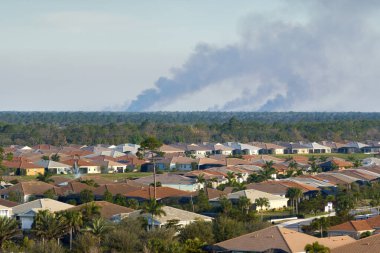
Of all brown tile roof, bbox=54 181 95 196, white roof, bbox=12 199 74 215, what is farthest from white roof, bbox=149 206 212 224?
brown tile roof, bbox=54 181 95 196

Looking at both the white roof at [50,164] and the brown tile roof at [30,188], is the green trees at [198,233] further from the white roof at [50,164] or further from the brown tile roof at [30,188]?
the white roof at [50,164]

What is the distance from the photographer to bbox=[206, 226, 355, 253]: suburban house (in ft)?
165

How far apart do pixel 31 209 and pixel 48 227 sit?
1202cm

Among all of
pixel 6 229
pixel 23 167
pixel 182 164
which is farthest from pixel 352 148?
pixel 6 229

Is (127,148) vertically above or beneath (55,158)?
above

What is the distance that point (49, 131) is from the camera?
176 m

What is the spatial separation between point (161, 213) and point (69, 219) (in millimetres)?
7703

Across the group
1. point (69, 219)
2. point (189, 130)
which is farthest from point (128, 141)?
point (69, 219)

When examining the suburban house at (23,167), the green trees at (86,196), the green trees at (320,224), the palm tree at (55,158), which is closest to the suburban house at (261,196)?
the green trees at (86,196)

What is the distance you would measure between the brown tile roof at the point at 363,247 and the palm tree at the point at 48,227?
14.7 m

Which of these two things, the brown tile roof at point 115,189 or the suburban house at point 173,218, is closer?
the suburban house at point 173,218

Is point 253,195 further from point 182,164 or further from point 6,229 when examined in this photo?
point 182,164

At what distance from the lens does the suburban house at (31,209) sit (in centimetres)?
6400

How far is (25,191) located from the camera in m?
81.2
